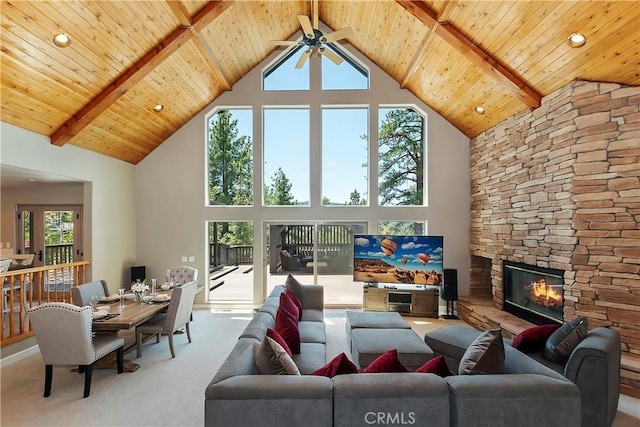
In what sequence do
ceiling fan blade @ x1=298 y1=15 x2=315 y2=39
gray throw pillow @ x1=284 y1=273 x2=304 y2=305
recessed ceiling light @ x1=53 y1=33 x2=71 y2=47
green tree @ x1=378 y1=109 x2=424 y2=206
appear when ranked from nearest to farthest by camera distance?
recessed ceiling light @ x1=53 y1=33 x2=71 y2=47 < ceiling fan blade @ x1=298 y1=15 x2=315 y2=39 < gray throw pillow @ x1=284 y1=273 x2=304 y2=305 < green tree @ x1=378 y1=109 x2=424 y2=206

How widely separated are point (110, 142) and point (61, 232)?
120 inches

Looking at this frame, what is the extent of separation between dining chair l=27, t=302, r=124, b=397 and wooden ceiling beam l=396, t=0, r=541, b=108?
5322 mm

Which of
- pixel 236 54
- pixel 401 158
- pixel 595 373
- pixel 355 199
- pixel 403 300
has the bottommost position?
pixel 403 300

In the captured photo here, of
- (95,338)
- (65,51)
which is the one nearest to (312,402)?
(95,338)

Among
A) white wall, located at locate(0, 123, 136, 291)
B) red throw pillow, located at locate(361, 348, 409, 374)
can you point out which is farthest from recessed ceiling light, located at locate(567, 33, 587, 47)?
white wall, located at locate(0, 123, 136, 291)

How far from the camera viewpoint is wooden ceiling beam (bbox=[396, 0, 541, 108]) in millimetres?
4352

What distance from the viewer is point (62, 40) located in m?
3.54

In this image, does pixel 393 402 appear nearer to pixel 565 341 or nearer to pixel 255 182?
pixel 565 341

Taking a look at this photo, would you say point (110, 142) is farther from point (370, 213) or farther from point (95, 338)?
point (370, 213)

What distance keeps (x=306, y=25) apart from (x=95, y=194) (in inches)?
183

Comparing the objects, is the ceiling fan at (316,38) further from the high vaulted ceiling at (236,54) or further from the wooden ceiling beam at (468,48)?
the high vaulted ceiling at (236,54)

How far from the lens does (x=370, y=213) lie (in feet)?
22.2

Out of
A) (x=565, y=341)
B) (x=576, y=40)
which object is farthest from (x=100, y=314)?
(x=576, y=40)

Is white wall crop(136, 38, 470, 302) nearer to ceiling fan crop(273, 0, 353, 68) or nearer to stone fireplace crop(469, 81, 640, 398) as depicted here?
stone fireplace crop(469, 81, 640, 398)
